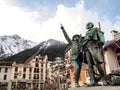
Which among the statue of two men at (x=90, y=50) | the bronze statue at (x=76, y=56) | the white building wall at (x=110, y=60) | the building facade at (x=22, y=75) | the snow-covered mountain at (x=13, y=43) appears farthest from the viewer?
the snow-covered mountain at (x=13, y=43)

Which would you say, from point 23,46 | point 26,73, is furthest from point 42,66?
point 23,46

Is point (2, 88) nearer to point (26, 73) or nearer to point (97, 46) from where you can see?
point (26, 73)

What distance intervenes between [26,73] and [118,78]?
55853 mm

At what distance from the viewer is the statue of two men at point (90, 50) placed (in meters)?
5.81

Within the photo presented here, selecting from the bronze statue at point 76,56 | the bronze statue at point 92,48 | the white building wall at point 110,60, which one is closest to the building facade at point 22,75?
the white building wall at point 110,60

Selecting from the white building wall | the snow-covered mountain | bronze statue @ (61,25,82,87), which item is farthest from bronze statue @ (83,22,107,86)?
the snow-covered mountain

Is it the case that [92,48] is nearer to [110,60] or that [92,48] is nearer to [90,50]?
[90,50]

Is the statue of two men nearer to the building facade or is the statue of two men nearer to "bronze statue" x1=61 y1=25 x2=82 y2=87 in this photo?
"bronze statue" x1=61 y1=25 x2=82 y2=87

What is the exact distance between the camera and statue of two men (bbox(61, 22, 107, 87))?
5.81m

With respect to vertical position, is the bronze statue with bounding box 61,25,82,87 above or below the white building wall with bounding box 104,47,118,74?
below

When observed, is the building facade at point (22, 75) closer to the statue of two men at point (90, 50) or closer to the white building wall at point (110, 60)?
the white building wall at point (110, 60)

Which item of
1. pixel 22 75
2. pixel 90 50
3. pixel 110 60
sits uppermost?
pixel 22 75

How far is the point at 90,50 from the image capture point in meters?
6.03

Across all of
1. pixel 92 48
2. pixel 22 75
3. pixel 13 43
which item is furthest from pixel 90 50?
pixel 13 43
